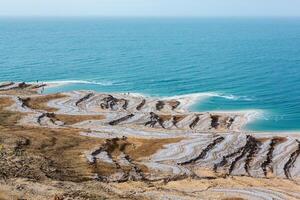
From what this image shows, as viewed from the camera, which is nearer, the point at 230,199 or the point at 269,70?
the point at 230,199

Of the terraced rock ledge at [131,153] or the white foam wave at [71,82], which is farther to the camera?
the white foam wave at [71,82]

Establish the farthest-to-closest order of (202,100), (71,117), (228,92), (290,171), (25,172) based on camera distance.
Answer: (228,92) < (202,100) < (71,117) < (290,171) < (25,172)

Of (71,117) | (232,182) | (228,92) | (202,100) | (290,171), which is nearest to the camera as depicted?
(232,182)

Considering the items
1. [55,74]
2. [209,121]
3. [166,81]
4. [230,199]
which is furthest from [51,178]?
[55,74]

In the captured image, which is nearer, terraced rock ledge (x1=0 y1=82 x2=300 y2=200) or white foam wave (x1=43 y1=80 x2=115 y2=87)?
terraced rock ledge (x1=0 y1=82 x2=300 y2=200)

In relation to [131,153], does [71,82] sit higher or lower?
higher

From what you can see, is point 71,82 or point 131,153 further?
point 71,82

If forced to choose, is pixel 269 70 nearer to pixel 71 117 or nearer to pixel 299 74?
pixel 299 74
